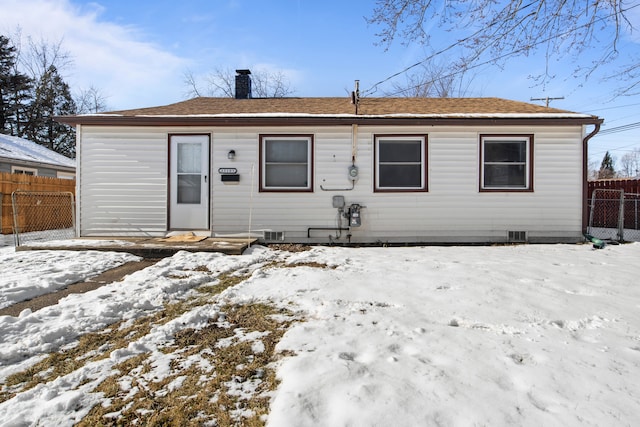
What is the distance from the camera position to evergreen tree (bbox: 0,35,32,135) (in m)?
24.4

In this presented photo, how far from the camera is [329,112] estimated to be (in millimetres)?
7941

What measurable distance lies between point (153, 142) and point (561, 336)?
7719 mm

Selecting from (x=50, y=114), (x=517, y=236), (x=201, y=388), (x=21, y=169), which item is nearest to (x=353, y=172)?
(x=517, y=236)

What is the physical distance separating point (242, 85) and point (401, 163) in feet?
21.5

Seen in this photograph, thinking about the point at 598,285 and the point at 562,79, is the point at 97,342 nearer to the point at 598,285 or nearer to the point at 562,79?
the point at 598,285

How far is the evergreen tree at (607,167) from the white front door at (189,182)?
57.7 m

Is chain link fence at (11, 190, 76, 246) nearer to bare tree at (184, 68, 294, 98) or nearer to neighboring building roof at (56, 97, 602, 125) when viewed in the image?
neighboring building roof at (56, 97, 602, 125)

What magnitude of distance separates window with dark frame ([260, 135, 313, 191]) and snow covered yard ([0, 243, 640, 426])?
11.3ft

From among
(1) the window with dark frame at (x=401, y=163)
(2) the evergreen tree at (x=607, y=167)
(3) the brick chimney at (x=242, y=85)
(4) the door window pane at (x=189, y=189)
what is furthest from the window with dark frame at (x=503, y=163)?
(2) the evergreen tree at (x=607, y=167)

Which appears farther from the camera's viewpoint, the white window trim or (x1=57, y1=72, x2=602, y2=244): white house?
the white window trim

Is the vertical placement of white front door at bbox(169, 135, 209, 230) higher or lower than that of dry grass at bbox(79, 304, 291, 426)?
higher

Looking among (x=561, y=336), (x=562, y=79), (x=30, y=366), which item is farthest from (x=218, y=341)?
(x=562, y=79)

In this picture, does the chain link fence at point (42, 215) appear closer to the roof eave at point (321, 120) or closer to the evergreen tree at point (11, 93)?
the roof eave at point (321, 120)

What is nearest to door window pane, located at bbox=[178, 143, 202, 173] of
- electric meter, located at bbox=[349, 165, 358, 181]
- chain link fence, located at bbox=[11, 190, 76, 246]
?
electric meter, located at bbox=[349, 165, 358, 181]
